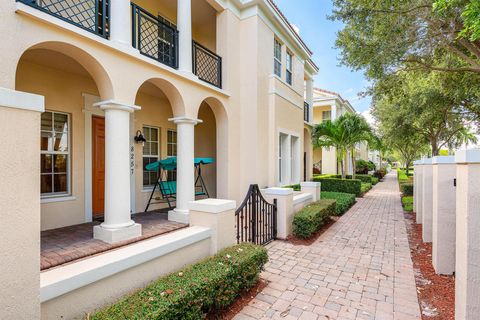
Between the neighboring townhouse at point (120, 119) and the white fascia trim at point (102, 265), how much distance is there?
0.02 meters

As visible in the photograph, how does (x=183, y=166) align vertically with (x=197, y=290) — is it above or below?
above

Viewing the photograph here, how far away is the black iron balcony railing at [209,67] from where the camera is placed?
820cm

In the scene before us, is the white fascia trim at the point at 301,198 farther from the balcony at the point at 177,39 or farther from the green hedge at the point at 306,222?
the balcony at the point at 177,39

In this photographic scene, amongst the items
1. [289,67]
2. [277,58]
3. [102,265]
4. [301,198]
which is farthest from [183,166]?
[289,67]

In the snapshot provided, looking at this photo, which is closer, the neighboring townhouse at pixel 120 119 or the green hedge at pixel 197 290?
the neighboring townhouse at pixel 120 119

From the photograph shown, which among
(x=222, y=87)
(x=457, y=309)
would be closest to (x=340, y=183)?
(x=222, y=87)

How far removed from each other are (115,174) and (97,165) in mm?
2698

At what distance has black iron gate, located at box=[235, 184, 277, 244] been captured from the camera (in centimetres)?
575

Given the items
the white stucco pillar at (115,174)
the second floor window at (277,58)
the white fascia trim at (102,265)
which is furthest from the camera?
the second floor window at (277,58)

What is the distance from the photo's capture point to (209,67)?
8398mm

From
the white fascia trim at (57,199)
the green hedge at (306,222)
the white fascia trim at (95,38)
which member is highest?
the white fascia trim at (95,38)

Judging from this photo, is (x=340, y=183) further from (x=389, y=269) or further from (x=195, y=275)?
(x=195, y=275)

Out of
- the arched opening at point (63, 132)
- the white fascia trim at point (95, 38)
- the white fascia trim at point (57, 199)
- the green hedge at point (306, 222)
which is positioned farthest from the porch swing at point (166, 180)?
the green hedge at point (306, 222)

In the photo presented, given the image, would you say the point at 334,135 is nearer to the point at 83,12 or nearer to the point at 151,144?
the point at 151,144
